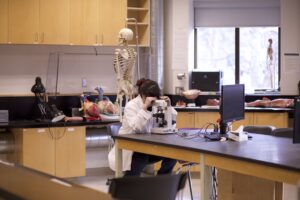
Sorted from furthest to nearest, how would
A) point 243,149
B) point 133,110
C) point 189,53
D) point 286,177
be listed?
point 189,53 → point 133,110 → point 243,149 → point 286,177

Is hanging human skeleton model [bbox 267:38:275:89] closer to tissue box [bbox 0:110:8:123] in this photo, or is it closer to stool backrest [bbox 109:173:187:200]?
tissue box [bbox 0:110:8:123]

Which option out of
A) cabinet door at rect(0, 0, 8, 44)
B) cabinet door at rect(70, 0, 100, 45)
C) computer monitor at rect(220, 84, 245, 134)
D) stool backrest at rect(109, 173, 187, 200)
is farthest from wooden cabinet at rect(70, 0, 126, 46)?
stool backrest at rect(109, 173, 187, 200)

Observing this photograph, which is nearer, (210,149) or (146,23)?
(210,149)

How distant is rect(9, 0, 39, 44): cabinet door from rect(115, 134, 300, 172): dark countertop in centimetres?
239

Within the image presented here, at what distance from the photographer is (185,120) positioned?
684 cm

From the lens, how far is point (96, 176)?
22.3 ft

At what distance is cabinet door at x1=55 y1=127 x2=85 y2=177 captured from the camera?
618cm

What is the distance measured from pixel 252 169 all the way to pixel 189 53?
13.8ft

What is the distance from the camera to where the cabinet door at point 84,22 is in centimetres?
659

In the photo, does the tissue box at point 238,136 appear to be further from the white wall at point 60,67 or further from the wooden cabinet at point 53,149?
the white wall at point 60,67

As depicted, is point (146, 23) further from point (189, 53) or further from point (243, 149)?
point (243, 149)

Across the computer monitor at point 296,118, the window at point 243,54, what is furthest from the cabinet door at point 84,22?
the computer monitor at point 296,118

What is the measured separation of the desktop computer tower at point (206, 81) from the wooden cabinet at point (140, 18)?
831mm

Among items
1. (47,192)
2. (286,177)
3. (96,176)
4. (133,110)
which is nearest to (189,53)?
(96,176)
